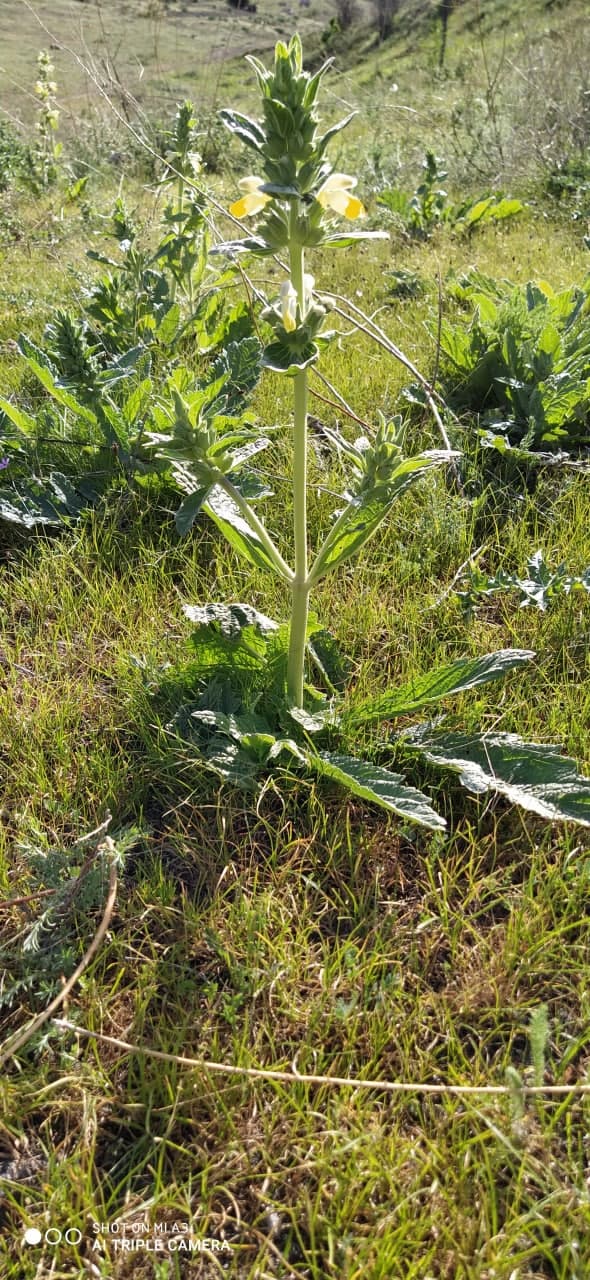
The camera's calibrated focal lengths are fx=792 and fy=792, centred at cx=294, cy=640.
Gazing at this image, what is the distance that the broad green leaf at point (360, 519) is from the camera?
154 centimetres

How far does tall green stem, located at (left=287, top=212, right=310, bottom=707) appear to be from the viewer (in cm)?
138

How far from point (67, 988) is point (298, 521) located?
94 centimetres

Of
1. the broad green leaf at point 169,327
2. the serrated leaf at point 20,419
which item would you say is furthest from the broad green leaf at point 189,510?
the broad green leaf at point 169,327

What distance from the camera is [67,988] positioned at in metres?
1.25

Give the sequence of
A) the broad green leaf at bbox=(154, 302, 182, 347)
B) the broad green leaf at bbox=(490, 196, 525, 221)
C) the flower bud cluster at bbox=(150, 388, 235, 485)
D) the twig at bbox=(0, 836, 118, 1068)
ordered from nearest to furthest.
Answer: the twig at bbox=(0, 836, 118, 1068)
the flower bud cluster at bbox=(150, 388, 235, 485)
the broad green leaf at bbox=(154, 302, 182, 347)
the broad green leaf at bbox=(490, 196, 525, 221)

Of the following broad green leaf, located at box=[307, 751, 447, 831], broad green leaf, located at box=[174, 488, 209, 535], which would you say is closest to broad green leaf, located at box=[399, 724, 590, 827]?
broad green leaf, located at box=[307, 751, 447, 831]

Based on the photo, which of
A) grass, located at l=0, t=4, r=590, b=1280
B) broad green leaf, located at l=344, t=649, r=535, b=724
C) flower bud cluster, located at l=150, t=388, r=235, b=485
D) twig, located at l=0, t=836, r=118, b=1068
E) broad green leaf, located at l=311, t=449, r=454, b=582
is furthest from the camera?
broad green leaf, located at l=344, t=649, r=535, b=724

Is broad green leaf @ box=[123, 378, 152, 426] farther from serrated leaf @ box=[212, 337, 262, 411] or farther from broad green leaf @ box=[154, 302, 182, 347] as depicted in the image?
broad green leaf @ box=[154, 302, 182, 347]

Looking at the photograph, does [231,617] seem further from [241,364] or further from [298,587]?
[241,364]

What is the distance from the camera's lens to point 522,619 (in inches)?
77.9

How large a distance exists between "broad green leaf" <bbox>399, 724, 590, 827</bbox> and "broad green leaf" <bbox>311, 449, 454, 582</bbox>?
0.40 m

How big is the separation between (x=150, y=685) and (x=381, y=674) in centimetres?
54

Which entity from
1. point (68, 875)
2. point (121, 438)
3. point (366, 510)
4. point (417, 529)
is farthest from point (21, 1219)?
point (121, 438)

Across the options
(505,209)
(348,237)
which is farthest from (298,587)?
(505,209)
